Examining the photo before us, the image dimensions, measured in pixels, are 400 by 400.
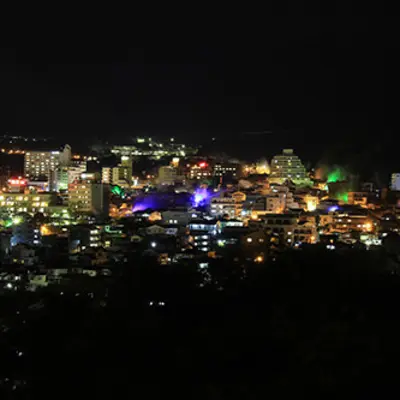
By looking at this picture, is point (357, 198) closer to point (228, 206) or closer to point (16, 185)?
point (228, 206)

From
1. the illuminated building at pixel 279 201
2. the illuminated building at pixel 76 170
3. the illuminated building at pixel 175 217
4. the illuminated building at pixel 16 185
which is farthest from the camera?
the illuminated building at pixel 76 170

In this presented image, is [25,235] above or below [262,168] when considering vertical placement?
below

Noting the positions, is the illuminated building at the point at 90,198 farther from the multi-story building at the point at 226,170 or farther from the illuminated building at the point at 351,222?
the multi-story building at the point at 226,170

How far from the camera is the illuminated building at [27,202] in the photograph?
16.2 m

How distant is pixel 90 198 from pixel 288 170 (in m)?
7.71

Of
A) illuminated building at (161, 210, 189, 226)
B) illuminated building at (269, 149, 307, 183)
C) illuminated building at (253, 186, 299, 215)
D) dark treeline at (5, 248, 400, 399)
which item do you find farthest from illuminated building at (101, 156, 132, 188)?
dark treeline at (5, 248, 400, 399)

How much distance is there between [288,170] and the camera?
841 inches

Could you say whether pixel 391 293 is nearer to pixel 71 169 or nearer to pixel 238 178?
pixel 238 178

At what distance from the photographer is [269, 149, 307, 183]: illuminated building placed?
21156 millimetres

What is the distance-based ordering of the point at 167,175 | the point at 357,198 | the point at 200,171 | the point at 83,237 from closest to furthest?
the point at 83,237 → the point at 357,198 → the point at 200,171 → the point at 167,175

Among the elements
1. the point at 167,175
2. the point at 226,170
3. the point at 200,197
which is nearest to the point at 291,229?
the point at 200,197

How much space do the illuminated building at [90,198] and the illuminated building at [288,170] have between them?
6738 mm

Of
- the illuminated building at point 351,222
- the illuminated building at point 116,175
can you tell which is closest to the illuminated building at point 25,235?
the illuminated building at point 351,222

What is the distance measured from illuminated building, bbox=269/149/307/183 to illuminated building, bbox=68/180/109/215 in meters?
6.74
